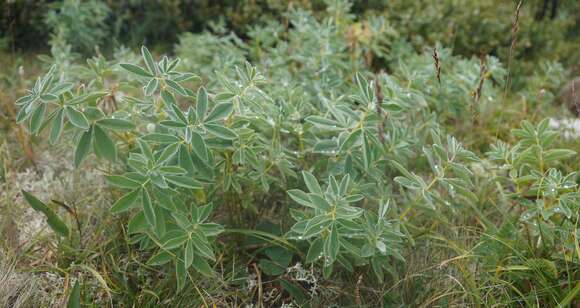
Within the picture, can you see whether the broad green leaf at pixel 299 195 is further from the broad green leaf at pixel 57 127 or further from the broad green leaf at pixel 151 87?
the broad green leaf at pixel 57 127

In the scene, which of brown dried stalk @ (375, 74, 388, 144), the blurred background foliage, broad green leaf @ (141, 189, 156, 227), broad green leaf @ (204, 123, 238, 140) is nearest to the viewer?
broad green leaf @ (141, 189, 156, 227)

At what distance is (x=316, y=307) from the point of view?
2119mm

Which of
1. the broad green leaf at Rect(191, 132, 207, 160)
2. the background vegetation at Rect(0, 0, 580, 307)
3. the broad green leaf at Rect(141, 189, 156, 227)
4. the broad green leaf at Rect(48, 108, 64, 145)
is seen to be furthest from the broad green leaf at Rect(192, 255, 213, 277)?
the broad green leaf at Rect(48, 108, 64, 145)

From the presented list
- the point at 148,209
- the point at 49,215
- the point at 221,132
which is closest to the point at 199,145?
the point at 221,132

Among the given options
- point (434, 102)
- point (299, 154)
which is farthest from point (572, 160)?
point (299, 154)

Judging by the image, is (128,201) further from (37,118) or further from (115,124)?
(37,118)

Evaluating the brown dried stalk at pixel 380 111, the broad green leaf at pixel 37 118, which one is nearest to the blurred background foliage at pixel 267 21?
the brown dried stalk at pixel 380 111

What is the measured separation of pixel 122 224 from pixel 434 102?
1.95m

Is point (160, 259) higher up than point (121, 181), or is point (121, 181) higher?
point (121, 181)

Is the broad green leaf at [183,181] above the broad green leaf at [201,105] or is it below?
below

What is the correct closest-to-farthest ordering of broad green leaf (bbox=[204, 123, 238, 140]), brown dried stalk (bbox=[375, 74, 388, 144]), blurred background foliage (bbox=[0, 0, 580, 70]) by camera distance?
broad green leaf (bbox=[204, 123, 238, 140]), brown dried stalk (bbox=[375, 74, 388, 144]), blurred background foliage (bbox=[0, 0, 580, 70])

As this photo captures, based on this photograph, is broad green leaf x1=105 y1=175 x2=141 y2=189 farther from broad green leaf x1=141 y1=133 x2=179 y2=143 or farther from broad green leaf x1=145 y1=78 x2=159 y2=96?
broad green leaf x1=145 y1=78 x2=159 y2=96

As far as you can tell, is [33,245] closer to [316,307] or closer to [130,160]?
[130,160]

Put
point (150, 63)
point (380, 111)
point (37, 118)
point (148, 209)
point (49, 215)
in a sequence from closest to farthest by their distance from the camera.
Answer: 1. point (148, 209)
2. point (37, 118)
3. point (150, 63)
4. point (49, 215)
5. point (380, 111)
